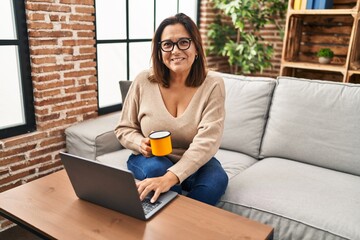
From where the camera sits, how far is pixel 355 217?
1.38 metres

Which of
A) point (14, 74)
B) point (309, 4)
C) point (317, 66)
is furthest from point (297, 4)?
point (14, 74)

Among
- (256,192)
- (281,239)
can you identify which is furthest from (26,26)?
(281,239)

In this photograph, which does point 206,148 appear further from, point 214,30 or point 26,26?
point 214,30

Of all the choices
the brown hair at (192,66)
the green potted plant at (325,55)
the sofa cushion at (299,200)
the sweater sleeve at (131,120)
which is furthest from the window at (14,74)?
the green potted plant at (325,55)

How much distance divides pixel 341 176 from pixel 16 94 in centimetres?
202

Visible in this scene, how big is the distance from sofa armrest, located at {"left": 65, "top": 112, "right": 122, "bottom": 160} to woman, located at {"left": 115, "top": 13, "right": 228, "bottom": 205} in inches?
16.9

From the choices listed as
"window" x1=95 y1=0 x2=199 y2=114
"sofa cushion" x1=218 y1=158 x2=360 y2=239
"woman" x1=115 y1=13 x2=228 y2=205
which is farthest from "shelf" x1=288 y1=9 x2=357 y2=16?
"woman" x1=115 y1=13 x2=228 y2=205

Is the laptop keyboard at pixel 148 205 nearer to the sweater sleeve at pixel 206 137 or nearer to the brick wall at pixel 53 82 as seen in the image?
the sweater sleeve at pixel 206 137

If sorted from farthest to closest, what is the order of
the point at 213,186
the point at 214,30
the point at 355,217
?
1. the point at 214,30
2. the point at 213,186
3. the point at 355,217

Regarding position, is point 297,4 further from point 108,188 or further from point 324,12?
point 108,188

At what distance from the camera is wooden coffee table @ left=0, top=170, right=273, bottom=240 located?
3.46 feet

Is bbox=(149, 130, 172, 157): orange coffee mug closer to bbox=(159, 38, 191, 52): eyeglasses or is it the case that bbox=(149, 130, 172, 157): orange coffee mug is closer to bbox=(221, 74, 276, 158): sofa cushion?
bbox=(159, 38, 191, 52): eyeglasses

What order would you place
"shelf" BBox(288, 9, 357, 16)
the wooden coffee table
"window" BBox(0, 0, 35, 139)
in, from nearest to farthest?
the wooden coffee table, "window" BBox(0, 0, 35, 139), "shelf" BBox(288, 9, 357, 16)

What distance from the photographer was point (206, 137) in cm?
154
